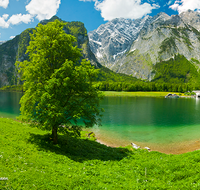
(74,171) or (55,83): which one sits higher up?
(55,83)

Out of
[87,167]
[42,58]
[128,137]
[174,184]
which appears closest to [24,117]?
[42,58]

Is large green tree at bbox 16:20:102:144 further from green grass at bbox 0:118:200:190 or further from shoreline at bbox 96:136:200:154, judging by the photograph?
shoreline at bbox 96:136:200:154

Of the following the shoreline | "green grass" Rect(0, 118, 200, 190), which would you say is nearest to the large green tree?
"green grass" Rect(0, 118, 200, 190)

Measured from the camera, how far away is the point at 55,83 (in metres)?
18.1

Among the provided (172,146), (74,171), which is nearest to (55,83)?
(74,171)

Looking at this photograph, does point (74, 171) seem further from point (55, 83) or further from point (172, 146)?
point (172, 146)

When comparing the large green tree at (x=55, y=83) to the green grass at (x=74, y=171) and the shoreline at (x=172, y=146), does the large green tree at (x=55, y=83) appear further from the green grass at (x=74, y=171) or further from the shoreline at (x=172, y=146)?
the shoreline at (x=172, y=146)

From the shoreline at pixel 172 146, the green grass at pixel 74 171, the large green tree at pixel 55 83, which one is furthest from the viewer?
the shoreline at pixel 172 146

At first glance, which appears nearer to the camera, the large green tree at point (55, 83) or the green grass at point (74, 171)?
the green grass at point (74, 171)

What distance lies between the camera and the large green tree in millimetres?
18188

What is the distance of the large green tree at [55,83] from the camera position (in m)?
18.2

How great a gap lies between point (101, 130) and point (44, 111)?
28438 millimetres

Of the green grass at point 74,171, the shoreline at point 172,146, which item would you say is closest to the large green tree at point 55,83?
the green grass at point 74,171

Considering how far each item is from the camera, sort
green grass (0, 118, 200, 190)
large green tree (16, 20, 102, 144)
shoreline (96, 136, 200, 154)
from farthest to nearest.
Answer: shoreline (96, 136, 200, 154) < large green tree (16, 20, 102, 144) < green grass (0, 118, 200, 190)
